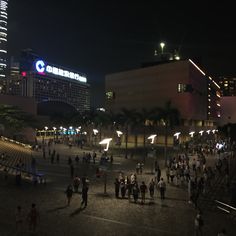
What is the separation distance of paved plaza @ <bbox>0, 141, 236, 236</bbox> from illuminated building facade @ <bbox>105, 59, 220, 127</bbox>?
72.5 meters

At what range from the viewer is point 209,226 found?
58.0 feet

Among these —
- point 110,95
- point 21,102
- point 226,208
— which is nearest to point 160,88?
point 110,95

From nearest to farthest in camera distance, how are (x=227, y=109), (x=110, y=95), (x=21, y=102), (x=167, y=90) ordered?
(x=21, y=102) → (x=167, y=90) → (x=110, y=95) → (x=227, y=109)

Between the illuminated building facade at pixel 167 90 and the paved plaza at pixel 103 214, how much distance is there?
72.5m

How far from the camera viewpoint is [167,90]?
101812 millimetres

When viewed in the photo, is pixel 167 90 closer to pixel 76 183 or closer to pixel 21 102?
pixel 21 102

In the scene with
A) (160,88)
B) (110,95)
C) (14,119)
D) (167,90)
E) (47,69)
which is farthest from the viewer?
(47,69)

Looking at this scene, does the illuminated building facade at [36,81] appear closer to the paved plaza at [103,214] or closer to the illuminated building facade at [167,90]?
the illuminated building facade at [167,90]

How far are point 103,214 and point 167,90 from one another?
8442 centimetres

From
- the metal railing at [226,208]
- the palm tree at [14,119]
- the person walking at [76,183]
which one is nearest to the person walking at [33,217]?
the person walking at [76,183]

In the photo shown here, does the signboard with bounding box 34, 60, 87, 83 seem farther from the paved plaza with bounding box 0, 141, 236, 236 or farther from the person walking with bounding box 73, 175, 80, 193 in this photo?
the person walking with bounding box 73, 175, 80, 193

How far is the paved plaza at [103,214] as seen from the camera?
16.9 m

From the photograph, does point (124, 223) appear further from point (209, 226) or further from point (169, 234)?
point (209, 226)

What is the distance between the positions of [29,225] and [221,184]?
1562 centimetres
